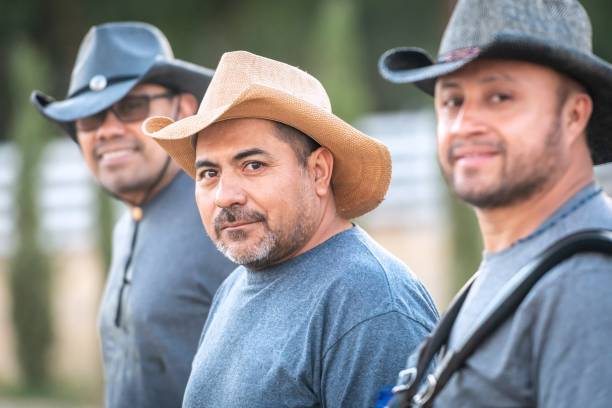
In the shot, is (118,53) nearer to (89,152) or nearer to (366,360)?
(89,152)

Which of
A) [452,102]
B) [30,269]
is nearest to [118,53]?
[452,102]

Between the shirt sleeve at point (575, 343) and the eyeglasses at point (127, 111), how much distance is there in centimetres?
262

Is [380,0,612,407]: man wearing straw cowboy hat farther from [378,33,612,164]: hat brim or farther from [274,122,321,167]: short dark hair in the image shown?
[274,122,321,167]: short dark hair

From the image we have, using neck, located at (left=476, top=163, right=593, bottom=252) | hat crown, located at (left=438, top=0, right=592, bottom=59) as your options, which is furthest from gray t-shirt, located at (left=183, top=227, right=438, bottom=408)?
hat crown, located at (left=438, top=0, right=592, bottom=59)

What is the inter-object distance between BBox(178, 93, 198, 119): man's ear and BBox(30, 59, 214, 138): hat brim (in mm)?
19

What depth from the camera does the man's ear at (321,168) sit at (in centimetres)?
292

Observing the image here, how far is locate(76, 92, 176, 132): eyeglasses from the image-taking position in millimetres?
4145

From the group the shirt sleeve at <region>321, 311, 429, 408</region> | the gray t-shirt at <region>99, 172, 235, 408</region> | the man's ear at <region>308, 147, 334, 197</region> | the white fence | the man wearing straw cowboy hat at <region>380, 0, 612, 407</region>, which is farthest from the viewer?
the white fence

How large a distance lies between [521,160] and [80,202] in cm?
1173

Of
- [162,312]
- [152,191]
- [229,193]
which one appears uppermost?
[229,193]

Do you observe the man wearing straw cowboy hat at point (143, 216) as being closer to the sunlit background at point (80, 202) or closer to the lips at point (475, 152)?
the lips at point (475, 152)

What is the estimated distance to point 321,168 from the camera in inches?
117

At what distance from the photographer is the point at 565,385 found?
1.80 metres

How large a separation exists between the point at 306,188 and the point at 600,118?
3.18ft
